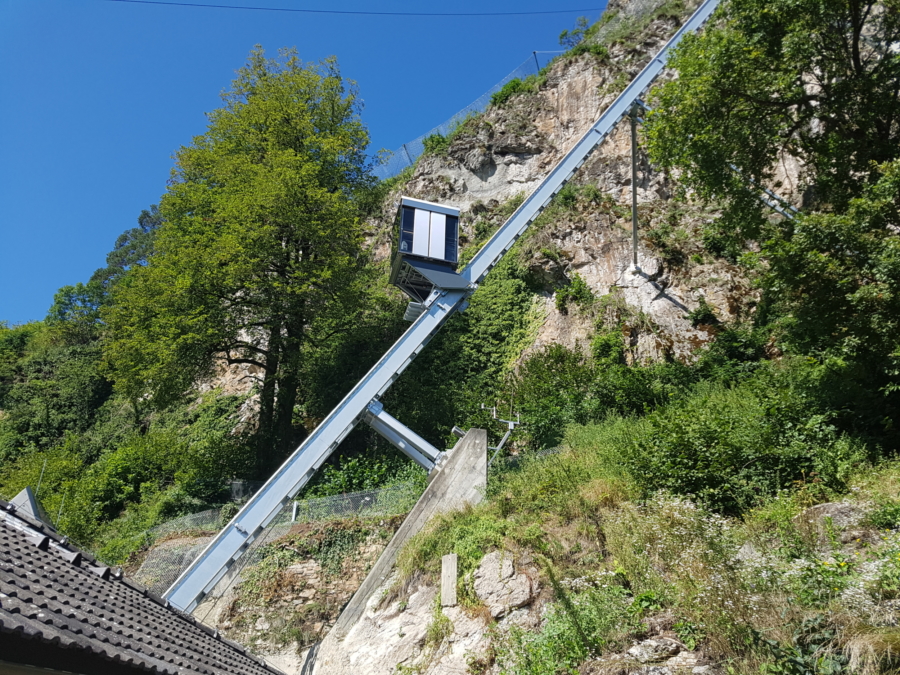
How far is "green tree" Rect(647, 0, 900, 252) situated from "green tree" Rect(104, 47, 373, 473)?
885cm

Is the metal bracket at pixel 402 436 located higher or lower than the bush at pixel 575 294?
lower

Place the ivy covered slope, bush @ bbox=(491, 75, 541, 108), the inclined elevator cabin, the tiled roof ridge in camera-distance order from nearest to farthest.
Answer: the ivy covered slope → the tiled roof ridge → the inclined elevator cabin → bush @ bbox=(491, 75, 541, 108)

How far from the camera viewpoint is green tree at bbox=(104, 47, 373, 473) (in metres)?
14.9

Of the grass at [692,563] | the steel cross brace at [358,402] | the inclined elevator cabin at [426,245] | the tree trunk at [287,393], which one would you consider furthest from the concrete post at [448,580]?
the tree trunk at [287,393]

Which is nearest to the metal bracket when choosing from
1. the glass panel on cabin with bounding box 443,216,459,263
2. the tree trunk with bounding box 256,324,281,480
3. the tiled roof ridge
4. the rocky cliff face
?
the glass panel on cabin with bounding box 443,216,459,263

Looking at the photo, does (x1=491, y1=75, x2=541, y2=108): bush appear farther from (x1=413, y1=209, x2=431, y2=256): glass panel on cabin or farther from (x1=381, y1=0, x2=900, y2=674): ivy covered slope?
(x1=413, y1=209, x2=431, y2=256): glass panel on cabin

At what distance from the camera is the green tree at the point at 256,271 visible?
14.9 m

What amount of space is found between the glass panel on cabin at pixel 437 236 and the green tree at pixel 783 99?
4.81 metres

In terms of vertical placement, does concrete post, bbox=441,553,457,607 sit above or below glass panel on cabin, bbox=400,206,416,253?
below

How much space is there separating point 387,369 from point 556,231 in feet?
28.0

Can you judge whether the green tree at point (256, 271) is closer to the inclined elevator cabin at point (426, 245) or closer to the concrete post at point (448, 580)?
the inclined elevator cabin at point (426, 245)

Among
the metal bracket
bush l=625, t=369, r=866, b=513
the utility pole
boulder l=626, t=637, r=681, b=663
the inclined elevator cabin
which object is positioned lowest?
boulder l=626, t=637, r=681, b=663

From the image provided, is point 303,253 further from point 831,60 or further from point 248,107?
point 831,60

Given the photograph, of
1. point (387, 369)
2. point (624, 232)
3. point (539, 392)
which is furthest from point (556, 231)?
point (387, 369)
